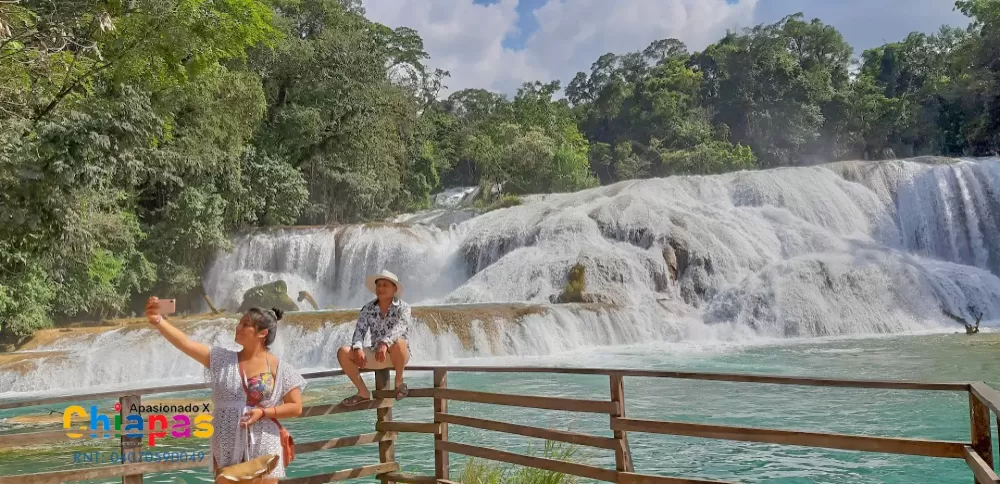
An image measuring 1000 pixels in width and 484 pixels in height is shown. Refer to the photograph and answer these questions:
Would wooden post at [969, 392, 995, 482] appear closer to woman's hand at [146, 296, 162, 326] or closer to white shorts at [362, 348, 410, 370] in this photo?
white shorts at [362, 348, 410, 370]

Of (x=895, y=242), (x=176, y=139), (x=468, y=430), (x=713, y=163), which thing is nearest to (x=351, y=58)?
(x=176, y=139)

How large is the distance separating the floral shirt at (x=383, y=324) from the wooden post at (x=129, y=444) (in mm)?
1280

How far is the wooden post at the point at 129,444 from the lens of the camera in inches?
164

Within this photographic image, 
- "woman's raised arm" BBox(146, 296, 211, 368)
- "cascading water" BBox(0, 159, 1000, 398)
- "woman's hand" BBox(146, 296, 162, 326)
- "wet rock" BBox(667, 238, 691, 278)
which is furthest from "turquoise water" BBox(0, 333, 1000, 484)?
"wet rock" BBox(667, 238, 691, 278)

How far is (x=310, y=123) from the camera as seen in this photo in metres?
30.3

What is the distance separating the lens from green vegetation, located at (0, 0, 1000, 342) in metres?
12.8

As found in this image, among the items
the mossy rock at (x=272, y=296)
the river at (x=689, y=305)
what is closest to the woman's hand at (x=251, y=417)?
the river at (x=689, y=305)

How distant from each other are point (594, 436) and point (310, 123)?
27.5 m

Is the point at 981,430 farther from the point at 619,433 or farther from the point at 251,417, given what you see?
the point at 251,417

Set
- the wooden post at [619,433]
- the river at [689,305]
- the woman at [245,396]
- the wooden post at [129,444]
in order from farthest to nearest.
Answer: the river at [689,305], the wooden post at [619,433], the wooden post at [129,444], the woman at [245,396]

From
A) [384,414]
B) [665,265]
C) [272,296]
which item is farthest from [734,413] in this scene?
[272,296]

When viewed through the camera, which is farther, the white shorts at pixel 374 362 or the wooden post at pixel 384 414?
the wooden post at pixel 384 414

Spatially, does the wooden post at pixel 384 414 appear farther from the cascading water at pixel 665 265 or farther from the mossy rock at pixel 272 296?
the mossy rock at pixel 272 296

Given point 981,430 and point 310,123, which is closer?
point 981,430
